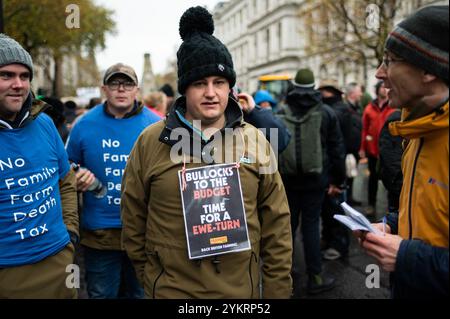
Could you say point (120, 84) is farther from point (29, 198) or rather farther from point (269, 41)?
point (269, 41)

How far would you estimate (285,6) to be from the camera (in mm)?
44031

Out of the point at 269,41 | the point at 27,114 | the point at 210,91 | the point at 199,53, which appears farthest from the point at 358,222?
the point at 269,41

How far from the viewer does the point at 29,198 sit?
7.36ft

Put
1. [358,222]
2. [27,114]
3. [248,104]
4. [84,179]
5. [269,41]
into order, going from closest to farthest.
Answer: [358,222] → [27,114] → [84,179] → [248,104] → [269,41]

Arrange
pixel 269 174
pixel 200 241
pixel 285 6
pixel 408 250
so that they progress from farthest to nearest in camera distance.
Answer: pixel 285 6 → pixel 269 174 → pixel 200 241 → pixel 408 250

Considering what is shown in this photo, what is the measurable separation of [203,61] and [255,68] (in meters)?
49.2

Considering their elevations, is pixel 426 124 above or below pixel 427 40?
below

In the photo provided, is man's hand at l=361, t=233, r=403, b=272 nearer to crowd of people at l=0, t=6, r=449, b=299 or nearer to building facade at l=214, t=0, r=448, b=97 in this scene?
crowd of people at l=0, t=6, r=449, b=299

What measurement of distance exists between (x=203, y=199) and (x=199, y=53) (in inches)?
27.1

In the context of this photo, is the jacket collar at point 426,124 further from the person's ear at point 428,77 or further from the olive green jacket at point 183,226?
the olive green jacket at point 183,226

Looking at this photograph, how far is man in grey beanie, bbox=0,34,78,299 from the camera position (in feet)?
7.18

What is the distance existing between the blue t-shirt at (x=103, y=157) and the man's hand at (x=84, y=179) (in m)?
0.19
